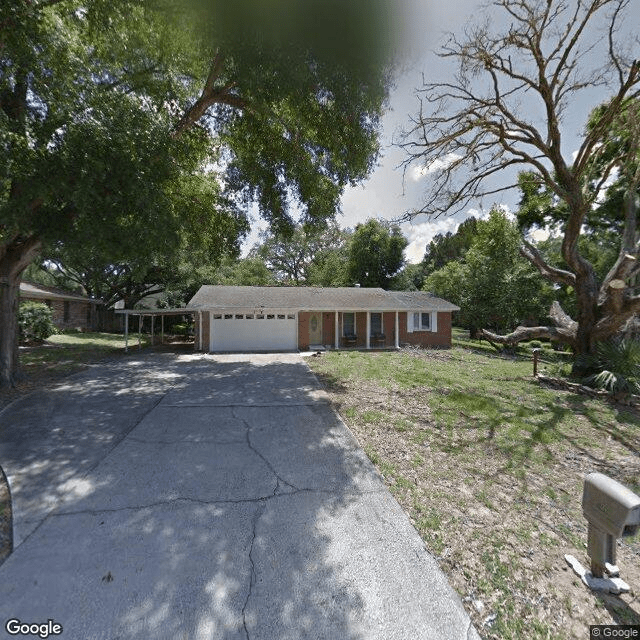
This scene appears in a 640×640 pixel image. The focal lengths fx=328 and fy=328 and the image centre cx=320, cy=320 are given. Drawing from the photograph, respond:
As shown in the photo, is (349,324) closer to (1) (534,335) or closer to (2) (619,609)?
(1) (534,335)

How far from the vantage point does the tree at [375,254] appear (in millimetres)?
31391

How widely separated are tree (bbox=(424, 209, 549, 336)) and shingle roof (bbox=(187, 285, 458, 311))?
356 centimetres

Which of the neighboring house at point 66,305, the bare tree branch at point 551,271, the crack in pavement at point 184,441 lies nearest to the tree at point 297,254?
the neighboring house at point 66,305

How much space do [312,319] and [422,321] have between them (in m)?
6.14

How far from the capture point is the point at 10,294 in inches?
336

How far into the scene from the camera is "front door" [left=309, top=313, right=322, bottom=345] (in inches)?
695

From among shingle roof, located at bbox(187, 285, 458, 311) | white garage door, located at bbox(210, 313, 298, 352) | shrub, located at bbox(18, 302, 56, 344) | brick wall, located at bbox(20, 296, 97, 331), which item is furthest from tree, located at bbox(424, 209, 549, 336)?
brick wall, located at bbox(20, 296, 97, 331)

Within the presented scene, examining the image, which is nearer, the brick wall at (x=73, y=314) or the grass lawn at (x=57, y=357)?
the grass lawn at (x=57, y=357)

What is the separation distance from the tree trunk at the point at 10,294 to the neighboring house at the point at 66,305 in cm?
1449

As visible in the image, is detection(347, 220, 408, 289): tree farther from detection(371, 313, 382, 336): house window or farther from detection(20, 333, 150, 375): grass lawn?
detection(20, 333, 150, 375): grass lawn

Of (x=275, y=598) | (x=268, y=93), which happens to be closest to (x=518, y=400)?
(x=275, y=598)

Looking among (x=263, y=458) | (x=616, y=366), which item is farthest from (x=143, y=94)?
(x=616, y=366)

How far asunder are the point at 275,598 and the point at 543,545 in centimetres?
241

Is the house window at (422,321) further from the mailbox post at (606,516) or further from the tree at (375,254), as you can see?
the mailbox post at (606,516)
